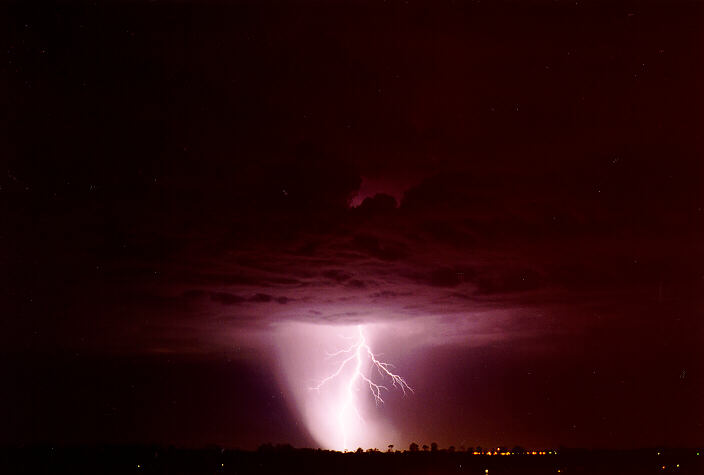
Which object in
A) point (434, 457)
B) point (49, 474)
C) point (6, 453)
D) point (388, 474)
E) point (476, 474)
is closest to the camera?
point (49, 474)

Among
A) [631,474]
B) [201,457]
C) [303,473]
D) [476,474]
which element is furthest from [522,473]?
[201,457]

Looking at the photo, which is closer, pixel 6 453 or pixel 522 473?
pixel 522 473

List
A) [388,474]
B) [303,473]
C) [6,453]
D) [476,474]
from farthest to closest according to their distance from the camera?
[6,453] < [388,474] < [303,473] < [476,474]

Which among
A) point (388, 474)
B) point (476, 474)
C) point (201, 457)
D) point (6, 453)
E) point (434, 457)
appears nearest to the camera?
point (476, 474)

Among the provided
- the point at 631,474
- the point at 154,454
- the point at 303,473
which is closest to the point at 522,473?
the point at 631,474

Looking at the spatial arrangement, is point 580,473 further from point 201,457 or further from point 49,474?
point 201,457

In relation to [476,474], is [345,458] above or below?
above

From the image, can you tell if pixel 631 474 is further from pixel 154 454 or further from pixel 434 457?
pixel 154 454

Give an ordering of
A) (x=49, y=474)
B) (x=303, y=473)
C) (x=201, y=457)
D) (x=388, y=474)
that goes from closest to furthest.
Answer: (x=49, y=474) → (x=303, y=473) → (x=388, y=474) → (x=201, y=457)

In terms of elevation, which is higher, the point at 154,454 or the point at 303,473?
the point at 154,454
